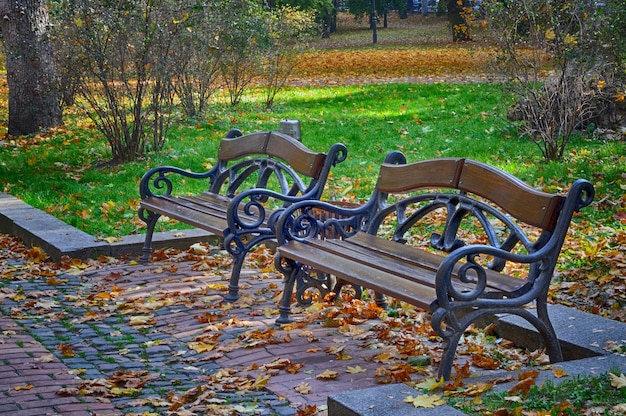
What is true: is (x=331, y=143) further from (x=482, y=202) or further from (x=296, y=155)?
(x=482, y=202)

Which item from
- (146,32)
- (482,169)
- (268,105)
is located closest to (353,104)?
(268,105)

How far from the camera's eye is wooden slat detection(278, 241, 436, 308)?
4.48 metres

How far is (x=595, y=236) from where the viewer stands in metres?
7.17

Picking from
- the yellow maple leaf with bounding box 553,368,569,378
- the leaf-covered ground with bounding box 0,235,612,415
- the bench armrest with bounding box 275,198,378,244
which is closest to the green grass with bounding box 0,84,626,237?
the leaf-covered ground with bounding box 0,235,612,415

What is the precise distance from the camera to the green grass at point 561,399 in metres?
3.60

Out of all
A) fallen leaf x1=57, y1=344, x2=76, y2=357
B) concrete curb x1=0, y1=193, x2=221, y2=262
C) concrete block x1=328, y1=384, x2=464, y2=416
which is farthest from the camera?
concrete curb x1=0, y1=193, x2=221, y2=262

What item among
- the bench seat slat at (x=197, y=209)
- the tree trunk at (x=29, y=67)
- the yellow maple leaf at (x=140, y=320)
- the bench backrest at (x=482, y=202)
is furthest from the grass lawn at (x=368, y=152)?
the yellow maple leaf at (x=140, y=320)

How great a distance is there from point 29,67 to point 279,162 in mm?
7716

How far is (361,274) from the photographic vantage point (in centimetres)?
495

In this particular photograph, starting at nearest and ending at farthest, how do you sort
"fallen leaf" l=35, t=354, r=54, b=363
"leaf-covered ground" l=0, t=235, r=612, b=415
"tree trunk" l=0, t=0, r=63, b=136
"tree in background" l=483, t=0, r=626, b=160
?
"leaf-covered ground" l=0, t=235, r=612, b=415
"fallen leaf" l=35, t=354, r=54, b=363
"tree in background" l=483, t=0, r=626, b=160
"tree trunk" l=0, t=0, r=63, b=136

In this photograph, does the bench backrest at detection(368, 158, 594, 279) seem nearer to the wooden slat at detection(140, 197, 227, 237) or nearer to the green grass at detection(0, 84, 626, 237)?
the wooden slat at detection(140, 197, 227, 237)

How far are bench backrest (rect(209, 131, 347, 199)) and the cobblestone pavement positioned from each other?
747 millimetres

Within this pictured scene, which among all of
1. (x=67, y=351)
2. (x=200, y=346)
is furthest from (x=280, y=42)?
(x=67, y=351)

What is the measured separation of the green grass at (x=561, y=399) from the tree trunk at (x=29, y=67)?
10.2 meters
